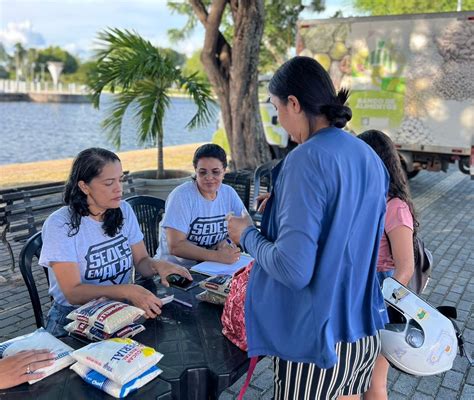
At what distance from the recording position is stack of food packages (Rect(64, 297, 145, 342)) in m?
1.71

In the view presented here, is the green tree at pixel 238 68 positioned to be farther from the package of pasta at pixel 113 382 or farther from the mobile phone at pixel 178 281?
the package of pasta at pixel 113 382

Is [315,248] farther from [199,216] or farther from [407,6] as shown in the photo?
[407,6]

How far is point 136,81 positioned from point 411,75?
16.6 feet

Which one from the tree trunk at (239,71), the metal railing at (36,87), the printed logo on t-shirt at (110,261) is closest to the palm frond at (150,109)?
the tree trunk at (239,71)

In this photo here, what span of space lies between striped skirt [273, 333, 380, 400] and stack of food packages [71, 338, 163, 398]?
43 cm

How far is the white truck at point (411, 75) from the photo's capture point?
780 cm

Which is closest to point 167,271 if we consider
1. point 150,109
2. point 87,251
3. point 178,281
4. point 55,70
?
point 178,281

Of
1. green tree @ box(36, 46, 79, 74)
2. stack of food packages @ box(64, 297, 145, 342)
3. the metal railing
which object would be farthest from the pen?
green tree @ box(36, 46, 79, 74)

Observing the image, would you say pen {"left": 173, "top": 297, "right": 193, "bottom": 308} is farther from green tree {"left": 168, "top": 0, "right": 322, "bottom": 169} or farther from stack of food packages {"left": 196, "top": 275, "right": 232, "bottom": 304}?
green tree {"left": 168, "top": 0, "right": 322, "bottom": 169}

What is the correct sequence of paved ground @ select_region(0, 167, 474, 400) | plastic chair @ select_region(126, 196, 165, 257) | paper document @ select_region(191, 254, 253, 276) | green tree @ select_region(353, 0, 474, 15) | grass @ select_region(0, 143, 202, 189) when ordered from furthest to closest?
green tree @ select_region(353, 0, 474, 15) → grass @ select_region(0, 143, 202, 189) → plastic chair @ select_region(126, 196, 165, 257) → paved ground @ select_region(0, 167, 474, 400) → paper document @ select_region(191, 254, 253, 276)

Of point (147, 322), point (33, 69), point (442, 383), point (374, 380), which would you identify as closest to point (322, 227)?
point (147, 322)

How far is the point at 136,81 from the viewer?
243 inches

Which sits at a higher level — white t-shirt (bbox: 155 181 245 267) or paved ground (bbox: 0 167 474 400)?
white t-shirt (bbox: 155 181 245 267)

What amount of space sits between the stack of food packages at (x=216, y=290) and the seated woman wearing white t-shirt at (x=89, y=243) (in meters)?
0.29
